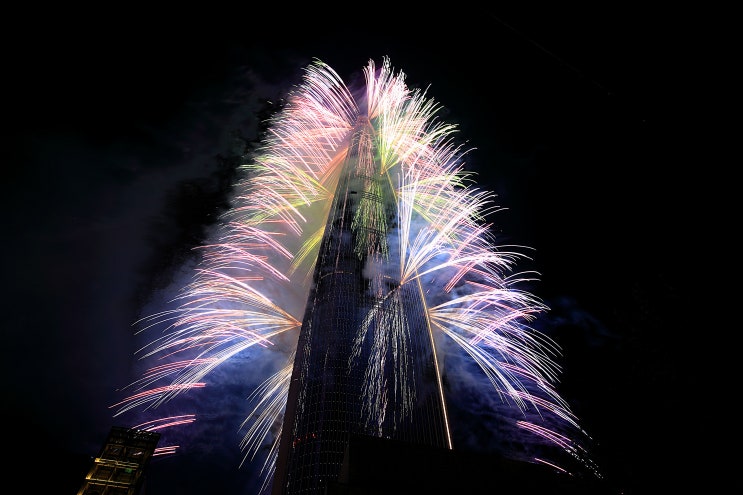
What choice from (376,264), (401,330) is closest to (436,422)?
(401,330)

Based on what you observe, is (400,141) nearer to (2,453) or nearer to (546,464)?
(546,464)

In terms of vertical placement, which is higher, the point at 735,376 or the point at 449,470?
the point at 735,376

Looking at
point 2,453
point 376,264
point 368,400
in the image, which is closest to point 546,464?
point 368,400

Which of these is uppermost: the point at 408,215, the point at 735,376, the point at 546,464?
the point at 408,215

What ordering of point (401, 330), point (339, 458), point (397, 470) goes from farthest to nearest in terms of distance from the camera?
point (401, 330) → point (339, 458) → point (397, 470)

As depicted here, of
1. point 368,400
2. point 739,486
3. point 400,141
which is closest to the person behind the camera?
point 739,486

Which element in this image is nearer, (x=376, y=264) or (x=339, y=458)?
(x=339, y=458)

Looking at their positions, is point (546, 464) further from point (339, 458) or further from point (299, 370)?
point (299, 370)
